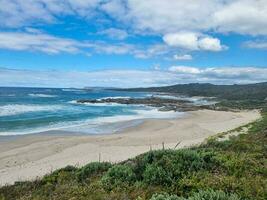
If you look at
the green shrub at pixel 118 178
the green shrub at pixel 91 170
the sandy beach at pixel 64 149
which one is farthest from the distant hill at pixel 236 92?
the green shrub at pixel 118 178

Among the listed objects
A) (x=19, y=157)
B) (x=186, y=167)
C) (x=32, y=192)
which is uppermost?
→ (x=186, y=167)

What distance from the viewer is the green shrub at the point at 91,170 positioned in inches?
372

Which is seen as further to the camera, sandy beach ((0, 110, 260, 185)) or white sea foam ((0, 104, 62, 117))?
white sea foam ((0, 104, 62, 117))

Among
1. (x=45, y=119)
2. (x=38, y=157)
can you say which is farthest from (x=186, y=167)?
(x=45, y=119)

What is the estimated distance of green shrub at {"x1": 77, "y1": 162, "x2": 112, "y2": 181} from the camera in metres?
9.44

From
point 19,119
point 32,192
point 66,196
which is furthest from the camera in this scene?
point 19,119

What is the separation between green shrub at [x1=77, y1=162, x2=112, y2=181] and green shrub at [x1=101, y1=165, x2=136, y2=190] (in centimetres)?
123

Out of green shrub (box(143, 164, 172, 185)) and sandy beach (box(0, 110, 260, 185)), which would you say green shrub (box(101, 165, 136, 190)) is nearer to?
green shrub (box(143, 164, 172, 185))

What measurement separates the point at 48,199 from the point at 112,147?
1479 cm

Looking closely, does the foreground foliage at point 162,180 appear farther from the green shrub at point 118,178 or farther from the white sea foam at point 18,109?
the white sea foam at point 18,109

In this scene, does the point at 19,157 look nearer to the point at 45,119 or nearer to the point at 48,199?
the point at 48,199

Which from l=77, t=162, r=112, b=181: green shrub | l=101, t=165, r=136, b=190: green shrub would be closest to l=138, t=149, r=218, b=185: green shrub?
l=101, t=165, r=136, b=190: green shrub

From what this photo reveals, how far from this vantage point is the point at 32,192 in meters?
8.36

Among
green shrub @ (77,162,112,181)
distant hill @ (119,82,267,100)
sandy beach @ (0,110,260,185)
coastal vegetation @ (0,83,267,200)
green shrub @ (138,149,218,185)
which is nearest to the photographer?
coastal vegetation @ (0,83,267,200)
